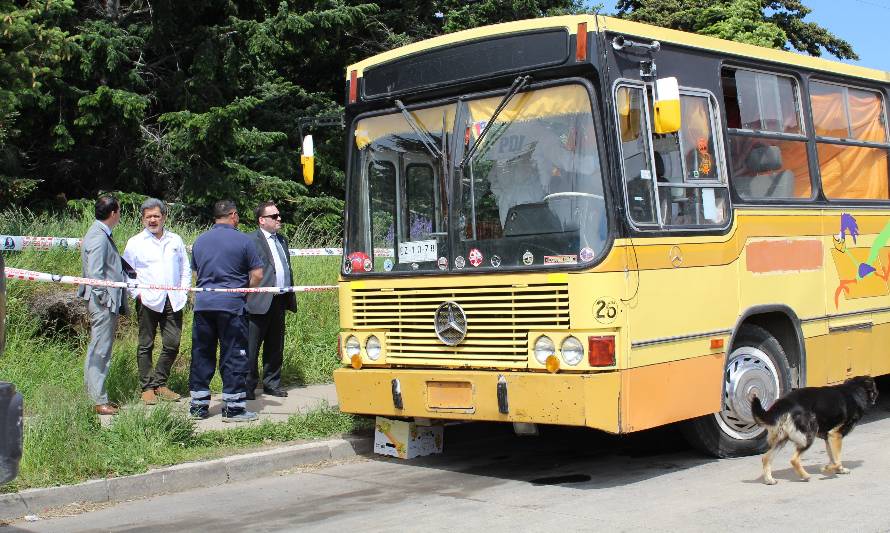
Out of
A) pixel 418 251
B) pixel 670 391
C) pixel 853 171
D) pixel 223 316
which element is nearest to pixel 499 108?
pixel 418 251

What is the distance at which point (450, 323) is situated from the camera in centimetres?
783

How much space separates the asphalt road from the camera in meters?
6.52

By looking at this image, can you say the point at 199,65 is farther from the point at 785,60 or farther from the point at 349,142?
the point at 785,60

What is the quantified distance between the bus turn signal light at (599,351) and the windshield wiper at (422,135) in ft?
6.57

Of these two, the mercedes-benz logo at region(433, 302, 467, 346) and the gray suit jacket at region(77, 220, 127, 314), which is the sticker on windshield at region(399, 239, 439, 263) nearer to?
the mercedes-benz logo at region(433, 302, 467, 346)

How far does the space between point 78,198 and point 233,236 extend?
1177 cm

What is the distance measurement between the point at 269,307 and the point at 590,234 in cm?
472

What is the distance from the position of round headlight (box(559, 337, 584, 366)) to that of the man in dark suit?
4.56 meters

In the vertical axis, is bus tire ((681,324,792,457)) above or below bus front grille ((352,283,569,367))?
below

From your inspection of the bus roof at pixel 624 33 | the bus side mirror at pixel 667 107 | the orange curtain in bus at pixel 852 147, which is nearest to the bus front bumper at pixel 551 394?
the bus side mirror at pixel 667 107

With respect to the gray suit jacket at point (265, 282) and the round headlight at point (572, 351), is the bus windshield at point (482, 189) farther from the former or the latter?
the gray suit jacket at point (265, 282)

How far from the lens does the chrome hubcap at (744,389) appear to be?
834 cm

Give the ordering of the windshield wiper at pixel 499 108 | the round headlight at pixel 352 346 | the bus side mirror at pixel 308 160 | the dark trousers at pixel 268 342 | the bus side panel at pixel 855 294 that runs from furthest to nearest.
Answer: the dark trousers at pixel 268 342 → the bus side panel at pixel 855 294 → the bus side mirror at pixel 308 160 → the round headlight at pixel 352 346 → the windshield wiper at pixel 499 108

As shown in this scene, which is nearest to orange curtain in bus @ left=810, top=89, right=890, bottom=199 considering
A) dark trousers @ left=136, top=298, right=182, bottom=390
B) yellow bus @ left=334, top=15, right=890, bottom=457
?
yellow bus @ left=334, top=15, right=890, bottom=457
